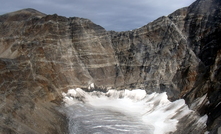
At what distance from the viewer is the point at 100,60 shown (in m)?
41.5

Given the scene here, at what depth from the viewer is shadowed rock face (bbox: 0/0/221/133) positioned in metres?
25.6

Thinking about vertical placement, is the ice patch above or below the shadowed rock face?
below

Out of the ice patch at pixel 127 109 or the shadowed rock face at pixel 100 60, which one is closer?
the shadowed rock face at pixel 100 60

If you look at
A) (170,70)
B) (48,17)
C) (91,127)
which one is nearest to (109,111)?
(91,127)

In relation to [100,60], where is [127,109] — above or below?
below

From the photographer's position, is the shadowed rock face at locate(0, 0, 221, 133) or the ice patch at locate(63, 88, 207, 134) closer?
the shadowed rock face at locate(0, 0, 221, 133)

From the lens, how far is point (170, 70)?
117 feet

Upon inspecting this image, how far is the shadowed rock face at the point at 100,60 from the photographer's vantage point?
25578 millimetres

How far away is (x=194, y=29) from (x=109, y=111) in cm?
1442

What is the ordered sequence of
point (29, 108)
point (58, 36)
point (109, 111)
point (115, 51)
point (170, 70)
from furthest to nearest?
1. point (115, 51)
2. point (58, 36)
3. point (170, 70)
4. point (109, 111)
5. point (29, 108)

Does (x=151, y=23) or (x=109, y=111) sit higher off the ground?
(x=151, y=23)

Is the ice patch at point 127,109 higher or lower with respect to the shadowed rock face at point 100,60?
lower

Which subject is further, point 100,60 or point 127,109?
point 100,60

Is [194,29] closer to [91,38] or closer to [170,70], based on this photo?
[170,70]
